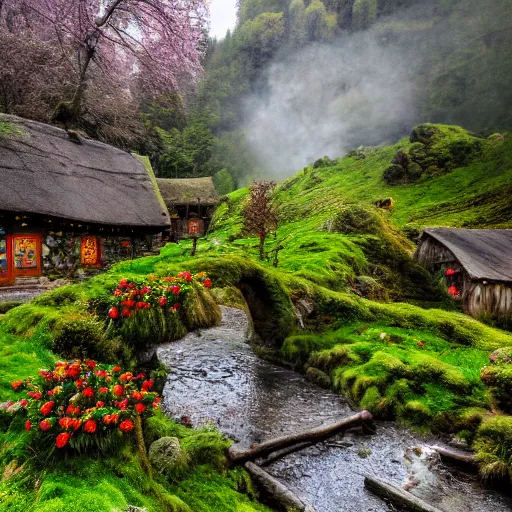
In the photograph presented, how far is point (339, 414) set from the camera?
30.4 ft

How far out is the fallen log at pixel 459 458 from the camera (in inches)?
283

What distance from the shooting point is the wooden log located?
582 centimetres

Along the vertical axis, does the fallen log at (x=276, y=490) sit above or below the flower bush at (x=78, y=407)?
below

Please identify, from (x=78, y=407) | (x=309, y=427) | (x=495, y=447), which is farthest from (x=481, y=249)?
(x=78, y=407)

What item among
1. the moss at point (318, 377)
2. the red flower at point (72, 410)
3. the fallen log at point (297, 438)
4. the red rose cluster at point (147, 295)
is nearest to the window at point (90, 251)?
the red rose cluster at point (147, 295)

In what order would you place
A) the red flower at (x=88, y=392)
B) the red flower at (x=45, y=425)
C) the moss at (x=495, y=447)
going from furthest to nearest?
the moss at (x=495, y=447), the red flower at (x=88, y=392), the red flower at (x=45, y=425)

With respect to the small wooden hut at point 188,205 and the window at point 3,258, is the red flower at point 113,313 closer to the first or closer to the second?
the window at point 3,258

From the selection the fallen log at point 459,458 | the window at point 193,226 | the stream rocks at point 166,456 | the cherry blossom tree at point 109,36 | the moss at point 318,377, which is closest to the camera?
the stream rocks at point 166,456

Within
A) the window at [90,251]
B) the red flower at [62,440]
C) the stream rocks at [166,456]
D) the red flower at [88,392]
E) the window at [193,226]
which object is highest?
the window at [193,226]

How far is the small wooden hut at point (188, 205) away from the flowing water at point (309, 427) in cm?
2901

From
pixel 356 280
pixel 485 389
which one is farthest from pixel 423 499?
pixel 356 280

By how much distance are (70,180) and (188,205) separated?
69.3 ft

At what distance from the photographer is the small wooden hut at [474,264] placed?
16.9 metres

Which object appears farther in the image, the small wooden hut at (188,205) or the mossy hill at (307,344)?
the small wooden hut at (188,205)
